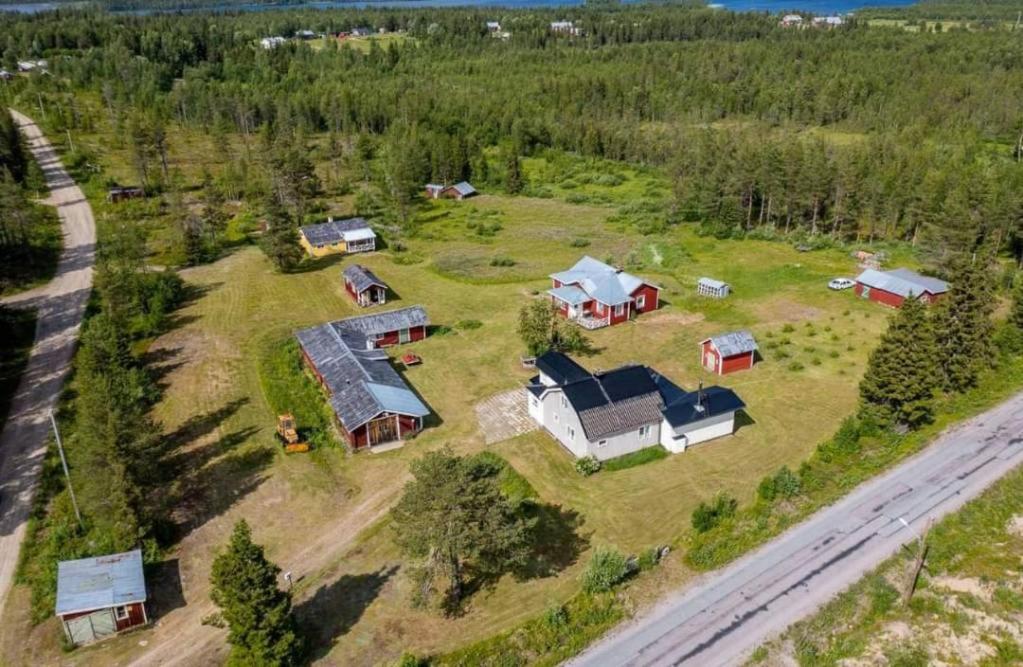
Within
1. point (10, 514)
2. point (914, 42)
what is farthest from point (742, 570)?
point (914, 42)

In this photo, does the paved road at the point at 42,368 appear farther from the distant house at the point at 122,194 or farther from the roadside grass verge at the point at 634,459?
the roadside grass verge at the point at 634,459

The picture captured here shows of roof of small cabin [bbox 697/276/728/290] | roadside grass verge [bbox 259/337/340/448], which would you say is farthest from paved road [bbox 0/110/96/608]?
roof of small cabin [bbox 697/276/728/290]

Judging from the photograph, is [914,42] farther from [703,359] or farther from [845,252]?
[703,359]

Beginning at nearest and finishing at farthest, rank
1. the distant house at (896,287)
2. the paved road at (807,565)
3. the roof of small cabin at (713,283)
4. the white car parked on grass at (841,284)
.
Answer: the paved road at (807,565) → the distant house at (896,287) → the roof of small cabin at (713,283) → the white car parked on grass at (841,284)

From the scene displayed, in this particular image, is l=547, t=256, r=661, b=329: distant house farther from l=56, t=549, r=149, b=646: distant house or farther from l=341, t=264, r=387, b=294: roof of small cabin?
l=56, t=549, r=149, b=646: distant house

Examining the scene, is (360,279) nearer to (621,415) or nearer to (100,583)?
(621,415)

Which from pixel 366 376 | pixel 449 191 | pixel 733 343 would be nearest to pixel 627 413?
pixel 733 343

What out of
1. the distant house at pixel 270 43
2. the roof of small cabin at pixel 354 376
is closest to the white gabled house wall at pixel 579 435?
the roof of small cabin at pixel 354 376
